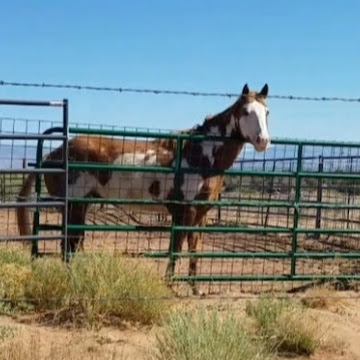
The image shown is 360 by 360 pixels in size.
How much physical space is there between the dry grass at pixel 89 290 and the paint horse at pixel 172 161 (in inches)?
61.9

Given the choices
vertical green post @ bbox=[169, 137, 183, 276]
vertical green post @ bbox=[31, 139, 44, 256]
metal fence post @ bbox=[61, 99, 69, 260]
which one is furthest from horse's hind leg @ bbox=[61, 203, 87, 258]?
vertical green post @ bbox=[169, 137, 183, 276]

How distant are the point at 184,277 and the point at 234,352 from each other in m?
3.53

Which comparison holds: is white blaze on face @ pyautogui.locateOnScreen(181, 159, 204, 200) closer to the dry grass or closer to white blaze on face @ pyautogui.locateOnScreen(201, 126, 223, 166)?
white blaze on face @ pyautogui.locateOnScreen(201, 126, 223, 166)

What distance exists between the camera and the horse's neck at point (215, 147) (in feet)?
31.3

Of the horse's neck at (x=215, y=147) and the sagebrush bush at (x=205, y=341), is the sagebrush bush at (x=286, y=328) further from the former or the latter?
the horse's neck at (x=215, y=147)

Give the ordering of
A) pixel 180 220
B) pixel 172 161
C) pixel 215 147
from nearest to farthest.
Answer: pixel 180 220
pixel 172 161
pixel 215 147

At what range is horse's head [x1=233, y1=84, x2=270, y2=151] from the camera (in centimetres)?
938

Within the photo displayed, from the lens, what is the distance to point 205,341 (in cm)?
543

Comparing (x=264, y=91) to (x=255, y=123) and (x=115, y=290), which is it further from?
(x=115, y=290)

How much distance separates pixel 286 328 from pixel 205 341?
1544 mm

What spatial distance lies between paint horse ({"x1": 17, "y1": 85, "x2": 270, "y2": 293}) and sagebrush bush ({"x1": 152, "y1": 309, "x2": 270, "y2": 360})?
346cm

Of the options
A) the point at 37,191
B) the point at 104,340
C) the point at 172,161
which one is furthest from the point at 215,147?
the point at 104,340

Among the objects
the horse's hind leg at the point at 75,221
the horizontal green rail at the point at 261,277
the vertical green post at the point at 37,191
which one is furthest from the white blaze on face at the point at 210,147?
the vertical green post at the point at 37,191

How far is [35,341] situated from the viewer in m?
6.29
